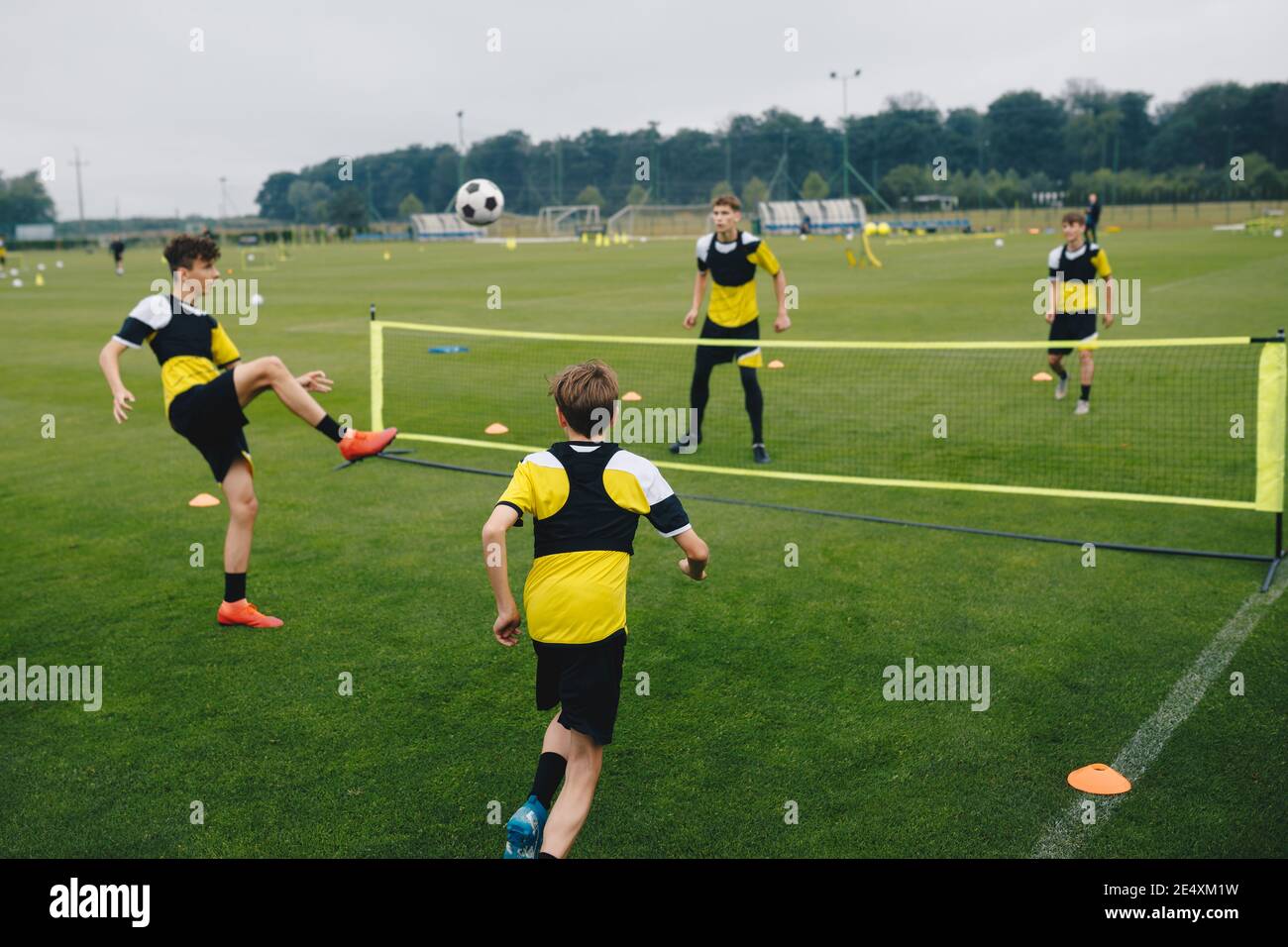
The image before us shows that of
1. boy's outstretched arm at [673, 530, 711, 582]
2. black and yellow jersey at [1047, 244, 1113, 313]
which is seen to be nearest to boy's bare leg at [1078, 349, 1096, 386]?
black and yellow jersey at [1047, 244, 1113, 313]

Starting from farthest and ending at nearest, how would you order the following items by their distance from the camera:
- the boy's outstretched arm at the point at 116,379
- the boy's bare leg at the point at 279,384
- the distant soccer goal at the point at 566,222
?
the distant soccer goal at the point at 566,222 → the boy's outstretched arm at the point at 116,379 → the boy's bare leg at the point at 279,384

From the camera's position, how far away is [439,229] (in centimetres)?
10112

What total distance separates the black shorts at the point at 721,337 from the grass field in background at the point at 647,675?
1535mm

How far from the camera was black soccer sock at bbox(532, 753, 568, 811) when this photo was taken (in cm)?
463

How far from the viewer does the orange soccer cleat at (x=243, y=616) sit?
7484mm

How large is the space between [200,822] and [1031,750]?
3.99 meters

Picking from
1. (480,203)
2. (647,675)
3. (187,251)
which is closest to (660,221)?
(480,203)

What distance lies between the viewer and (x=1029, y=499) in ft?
34.3

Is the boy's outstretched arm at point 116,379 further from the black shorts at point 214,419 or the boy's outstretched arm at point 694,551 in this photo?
the boy's outstretched arm at point 694,551

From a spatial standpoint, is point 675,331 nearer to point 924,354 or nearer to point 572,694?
point 924,354

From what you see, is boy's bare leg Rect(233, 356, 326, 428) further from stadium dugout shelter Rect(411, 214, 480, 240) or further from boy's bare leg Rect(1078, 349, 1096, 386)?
stadium dugout shelter Rect(411, 214, 480, 240)

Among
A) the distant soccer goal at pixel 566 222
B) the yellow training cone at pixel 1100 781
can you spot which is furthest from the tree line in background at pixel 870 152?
the yellow training cone at pixel 1100 781

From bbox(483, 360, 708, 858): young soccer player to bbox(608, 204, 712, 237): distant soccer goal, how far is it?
88689 mm

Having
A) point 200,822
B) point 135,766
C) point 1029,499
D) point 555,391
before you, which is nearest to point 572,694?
point 555,391
